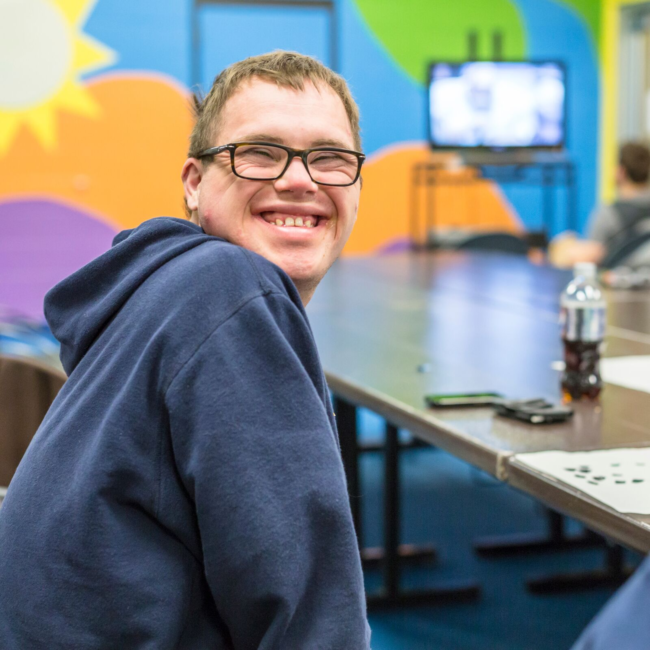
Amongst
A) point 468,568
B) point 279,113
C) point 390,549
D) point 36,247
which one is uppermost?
point 279,113

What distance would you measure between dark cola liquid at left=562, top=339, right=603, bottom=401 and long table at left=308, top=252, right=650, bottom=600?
0.03 meters

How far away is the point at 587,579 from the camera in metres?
2.59

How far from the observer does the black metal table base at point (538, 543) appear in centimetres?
282

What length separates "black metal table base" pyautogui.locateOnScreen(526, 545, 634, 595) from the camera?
2549 millimetres

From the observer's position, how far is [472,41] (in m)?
6.91

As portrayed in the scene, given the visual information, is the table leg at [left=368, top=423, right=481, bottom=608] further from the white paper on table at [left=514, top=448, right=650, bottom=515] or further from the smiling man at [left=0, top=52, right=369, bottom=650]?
the smiling man at [left=0, top=52, right=369, bottom=650]

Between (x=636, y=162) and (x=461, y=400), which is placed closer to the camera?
(x=461, y=400)

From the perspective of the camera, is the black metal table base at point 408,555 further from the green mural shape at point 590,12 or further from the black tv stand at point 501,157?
the green mural shape at point 590,12

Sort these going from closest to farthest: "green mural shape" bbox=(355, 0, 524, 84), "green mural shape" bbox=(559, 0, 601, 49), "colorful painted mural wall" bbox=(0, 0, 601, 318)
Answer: "colorful painted mural wall" bbox=(0, 0, 601, 318)
"green mural shape" bbox=(355, 0, 524, 84)
"green mural shape" bbox=(559, 0, 601, 49)

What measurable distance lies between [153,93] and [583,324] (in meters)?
5.18

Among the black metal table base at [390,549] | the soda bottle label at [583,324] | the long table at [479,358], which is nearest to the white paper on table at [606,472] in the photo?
the long table at [479,358]

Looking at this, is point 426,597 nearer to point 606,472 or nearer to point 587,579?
point 587,579

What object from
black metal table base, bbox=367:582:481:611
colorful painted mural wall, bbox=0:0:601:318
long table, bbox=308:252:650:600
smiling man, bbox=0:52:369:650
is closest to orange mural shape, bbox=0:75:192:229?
colorful painted mural wall, bbox=0:0:601:318

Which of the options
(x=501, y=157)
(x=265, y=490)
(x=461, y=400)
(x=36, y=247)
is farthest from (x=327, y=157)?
(x=501, y=157)
